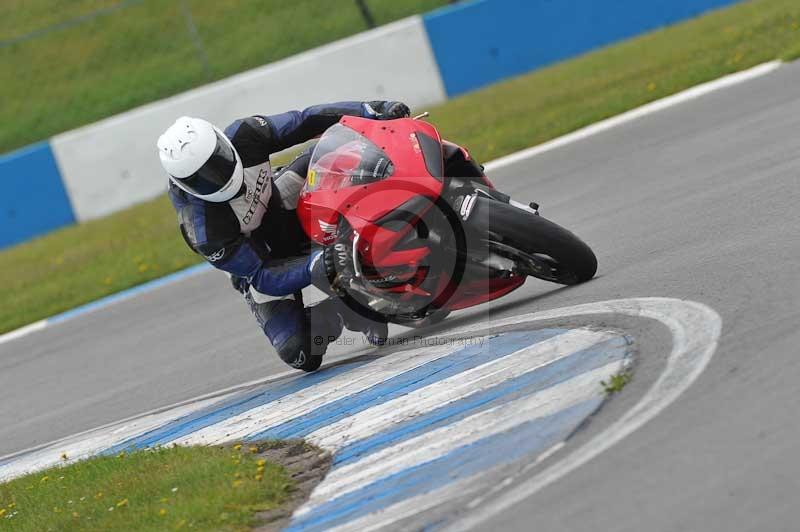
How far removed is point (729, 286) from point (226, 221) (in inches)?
102

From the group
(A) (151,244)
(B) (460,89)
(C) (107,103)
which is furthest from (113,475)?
(C) (107,103)

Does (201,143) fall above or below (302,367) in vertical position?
above

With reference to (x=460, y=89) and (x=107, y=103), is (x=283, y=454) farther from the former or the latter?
(x=107, y=103)

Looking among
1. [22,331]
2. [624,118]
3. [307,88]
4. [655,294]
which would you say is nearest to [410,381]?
[655,294]

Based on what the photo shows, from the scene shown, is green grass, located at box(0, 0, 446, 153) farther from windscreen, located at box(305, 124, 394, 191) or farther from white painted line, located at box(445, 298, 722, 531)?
white painted line, located at box(445, 298, 722, 531)

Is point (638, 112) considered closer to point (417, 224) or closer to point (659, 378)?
point (417, 224)

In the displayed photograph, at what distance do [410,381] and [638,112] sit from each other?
6.08m

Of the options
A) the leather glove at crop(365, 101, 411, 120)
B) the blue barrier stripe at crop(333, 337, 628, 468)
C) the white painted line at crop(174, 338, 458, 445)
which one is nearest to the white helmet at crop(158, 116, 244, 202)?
the leather glove at crop(365, 101, 411, 120)

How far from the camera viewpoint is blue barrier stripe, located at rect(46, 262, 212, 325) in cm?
1069

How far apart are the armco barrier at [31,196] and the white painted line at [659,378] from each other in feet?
33.9

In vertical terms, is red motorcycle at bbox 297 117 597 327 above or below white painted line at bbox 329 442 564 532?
above

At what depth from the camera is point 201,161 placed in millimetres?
6043

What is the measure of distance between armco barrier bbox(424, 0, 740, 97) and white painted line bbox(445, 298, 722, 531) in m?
9.65

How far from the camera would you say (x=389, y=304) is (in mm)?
6266
